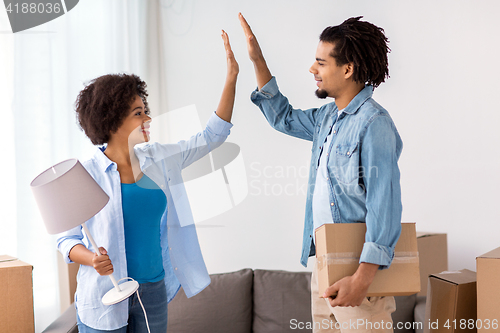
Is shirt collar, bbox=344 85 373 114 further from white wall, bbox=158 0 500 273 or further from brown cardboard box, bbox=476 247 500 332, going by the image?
white wall, bbox=158 0 500 273

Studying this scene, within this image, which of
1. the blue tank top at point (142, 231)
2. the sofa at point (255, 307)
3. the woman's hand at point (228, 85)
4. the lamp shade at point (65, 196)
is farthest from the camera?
the sofa at point (255, 307)

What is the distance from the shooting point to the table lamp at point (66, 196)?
3.26ft

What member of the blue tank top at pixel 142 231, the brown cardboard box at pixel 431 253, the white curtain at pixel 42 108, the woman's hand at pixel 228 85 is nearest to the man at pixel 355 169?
the woman's hand at pixel 228 85

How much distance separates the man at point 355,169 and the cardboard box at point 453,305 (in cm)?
37

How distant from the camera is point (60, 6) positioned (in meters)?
1.96

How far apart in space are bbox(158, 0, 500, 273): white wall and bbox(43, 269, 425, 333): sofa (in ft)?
1.01

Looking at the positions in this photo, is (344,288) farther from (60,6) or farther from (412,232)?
(60,6)

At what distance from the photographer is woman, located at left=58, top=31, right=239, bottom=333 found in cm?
122

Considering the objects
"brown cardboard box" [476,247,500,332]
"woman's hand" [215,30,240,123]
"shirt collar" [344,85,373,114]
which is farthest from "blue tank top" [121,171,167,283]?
"brown cardboard box" [476,247,500,332]

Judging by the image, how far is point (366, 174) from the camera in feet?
3.48

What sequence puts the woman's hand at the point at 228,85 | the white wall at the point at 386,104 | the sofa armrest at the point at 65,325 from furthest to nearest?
the white wall at the point at 386,104 < the sofa armrest at the point at 65,325 < the woman's hand at the point at 228,85

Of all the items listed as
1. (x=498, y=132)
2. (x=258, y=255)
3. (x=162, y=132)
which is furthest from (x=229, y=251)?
(x=498, y=132)

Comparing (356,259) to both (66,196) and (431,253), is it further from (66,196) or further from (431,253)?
(431,253)

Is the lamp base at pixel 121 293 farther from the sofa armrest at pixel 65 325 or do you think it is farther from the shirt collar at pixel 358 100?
the shirt collar at pixel 358 100
